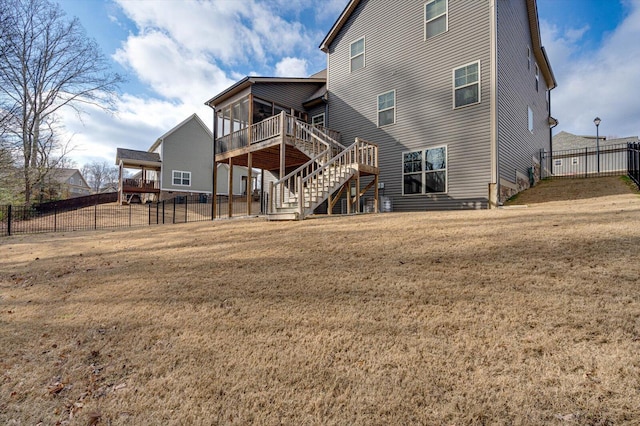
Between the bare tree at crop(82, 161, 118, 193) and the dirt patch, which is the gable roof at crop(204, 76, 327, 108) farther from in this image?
the bare tree at crop(82, 161, 118, 193)

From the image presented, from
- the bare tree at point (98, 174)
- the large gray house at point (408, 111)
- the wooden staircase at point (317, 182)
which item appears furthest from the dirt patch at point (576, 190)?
the bare tree at point (98, 174)

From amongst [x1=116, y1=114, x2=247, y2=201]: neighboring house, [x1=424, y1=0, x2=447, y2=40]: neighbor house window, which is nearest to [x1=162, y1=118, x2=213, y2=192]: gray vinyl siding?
[x1=116, y1=114, x2=247, y2=201]: neighboring house

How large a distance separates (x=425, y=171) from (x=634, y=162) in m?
7.72

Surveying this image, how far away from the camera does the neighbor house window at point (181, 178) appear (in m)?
25.7

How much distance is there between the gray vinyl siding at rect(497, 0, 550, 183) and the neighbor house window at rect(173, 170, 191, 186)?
956 inches

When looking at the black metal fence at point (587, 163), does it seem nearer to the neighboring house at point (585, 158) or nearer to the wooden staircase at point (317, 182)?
the neighboring house at point (585, 158)

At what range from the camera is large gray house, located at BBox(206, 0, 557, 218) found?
9.99 meters

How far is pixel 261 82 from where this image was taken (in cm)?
1331

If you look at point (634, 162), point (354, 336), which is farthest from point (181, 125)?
point (634, 162)

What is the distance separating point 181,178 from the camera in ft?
85.4

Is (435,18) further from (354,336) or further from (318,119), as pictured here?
(354,336)

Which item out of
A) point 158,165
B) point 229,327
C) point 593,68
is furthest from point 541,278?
point 593,68

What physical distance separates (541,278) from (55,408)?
4811 mm

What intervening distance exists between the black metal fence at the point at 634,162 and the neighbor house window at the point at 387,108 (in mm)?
8730
